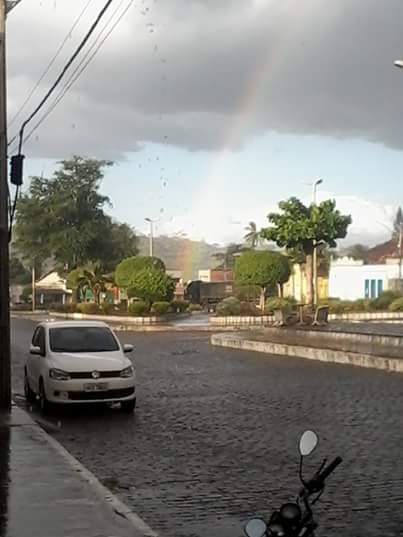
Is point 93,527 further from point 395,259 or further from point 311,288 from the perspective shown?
point 395,259

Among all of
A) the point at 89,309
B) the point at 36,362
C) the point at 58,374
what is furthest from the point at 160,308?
the point at 58,374

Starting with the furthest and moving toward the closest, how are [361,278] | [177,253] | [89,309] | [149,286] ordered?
1. [177,253]
2. [361,278]
3. [89,309]
4. [149,286]

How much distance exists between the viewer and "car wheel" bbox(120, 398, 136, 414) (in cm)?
1534

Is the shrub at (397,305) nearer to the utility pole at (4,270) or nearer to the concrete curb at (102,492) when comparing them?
the utility pole at (4,270)

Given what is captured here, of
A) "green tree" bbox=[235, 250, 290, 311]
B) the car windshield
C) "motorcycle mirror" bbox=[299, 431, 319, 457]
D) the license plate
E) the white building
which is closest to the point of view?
"motorcycle mirror" bbox=[299, 431, 319, 457]

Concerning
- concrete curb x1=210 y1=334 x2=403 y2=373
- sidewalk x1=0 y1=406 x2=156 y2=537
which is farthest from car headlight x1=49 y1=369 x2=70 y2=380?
concrete curb x1=210 y1=334 x2=403 y2=373

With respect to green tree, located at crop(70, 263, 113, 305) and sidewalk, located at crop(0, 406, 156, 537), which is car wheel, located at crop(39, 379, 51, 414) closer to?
sidewalk, located at crop(0, 406, 156, 537)

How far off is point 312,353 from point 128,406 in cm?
1076

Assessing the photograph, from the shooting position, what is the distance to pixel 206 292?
268 feet

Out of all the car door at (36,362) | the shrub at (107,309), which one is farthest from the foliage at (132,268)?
the car door at (36,362)

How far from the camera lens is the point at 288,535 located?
4488 mm

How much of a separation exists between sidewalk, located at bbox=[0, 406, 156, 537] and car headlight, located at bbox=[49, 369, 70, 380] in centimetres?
336

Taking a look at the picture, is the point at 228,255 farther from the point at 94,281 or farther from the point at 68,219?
the point at 94,281

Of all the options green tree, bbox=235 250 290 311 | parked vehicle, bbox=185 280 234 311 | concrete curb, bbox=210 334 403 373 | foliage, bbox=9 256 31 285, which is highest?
foliage, bbox=9 256 31 285
